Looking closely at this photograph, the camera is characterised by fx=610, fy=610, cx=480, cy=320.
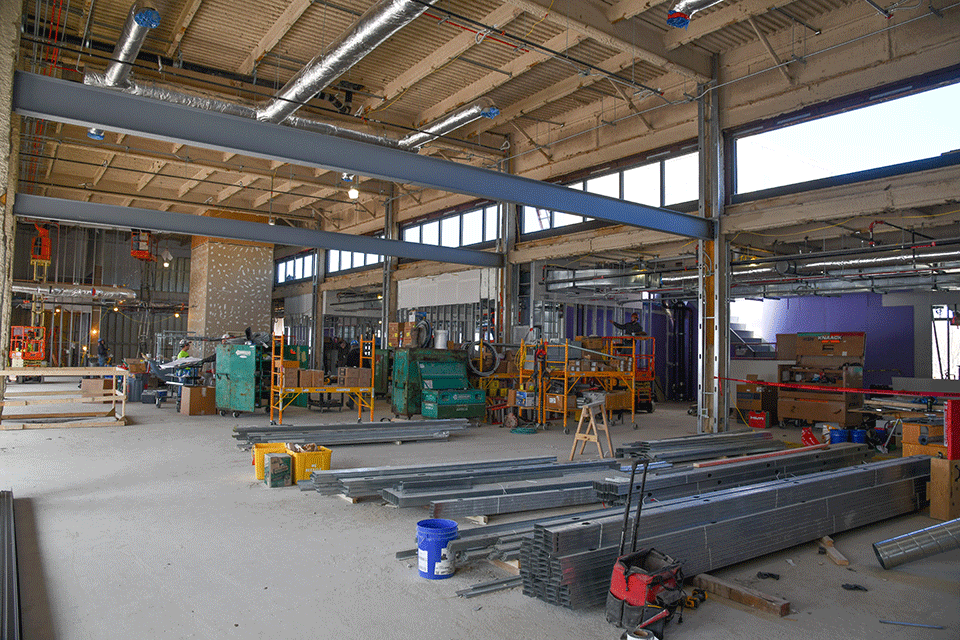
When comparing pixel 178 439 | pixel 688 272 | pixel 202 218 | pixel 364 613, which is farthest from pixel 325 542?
pixel 688 272

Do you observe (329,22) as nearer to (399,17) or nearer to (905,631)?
(399,17)

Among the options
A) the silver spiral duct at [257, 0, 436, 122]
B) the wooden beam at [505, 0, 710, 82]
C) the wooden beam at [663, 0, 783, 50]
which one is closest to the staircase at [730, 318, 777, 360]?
the wooden beam at [505, 0, 710, 82]

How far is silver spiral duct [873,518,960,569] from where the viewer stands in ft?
14.1

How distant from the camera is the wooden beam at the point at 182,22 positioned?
997cm

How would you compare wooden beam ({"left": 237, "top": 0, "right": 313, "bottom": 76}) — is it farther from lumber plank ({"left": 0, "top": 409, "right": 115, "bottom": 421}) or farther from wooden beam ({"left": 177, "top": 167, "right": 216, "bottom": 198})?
lumber plank ({"left": 0, "top": 409, "right": 115, "bottom": 421})

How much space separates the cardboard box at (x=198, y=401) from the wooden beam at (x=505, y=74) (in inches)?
324

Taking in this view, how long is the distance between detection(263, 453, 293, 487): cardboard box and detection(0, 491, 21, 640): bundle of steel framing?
2.22 meters

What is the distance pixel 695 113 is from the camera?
39.7 ft

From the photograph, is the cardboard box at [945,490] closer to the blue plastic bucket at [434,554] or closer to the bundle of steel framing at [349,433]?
the blue plastic bucket at [434,554]

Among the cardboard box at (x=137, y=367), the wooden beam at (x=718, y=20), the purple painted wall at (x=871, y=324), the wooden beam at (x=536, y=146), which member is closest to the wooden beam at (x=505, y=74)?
the wooden beam at (x=718, y=20)

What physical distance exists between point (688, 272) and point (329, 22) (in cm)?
1069

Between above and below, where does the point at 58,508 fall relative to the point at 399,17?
below

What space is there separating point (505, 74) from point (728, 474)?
9.16 metres

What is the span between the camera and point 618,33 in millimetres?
10047
